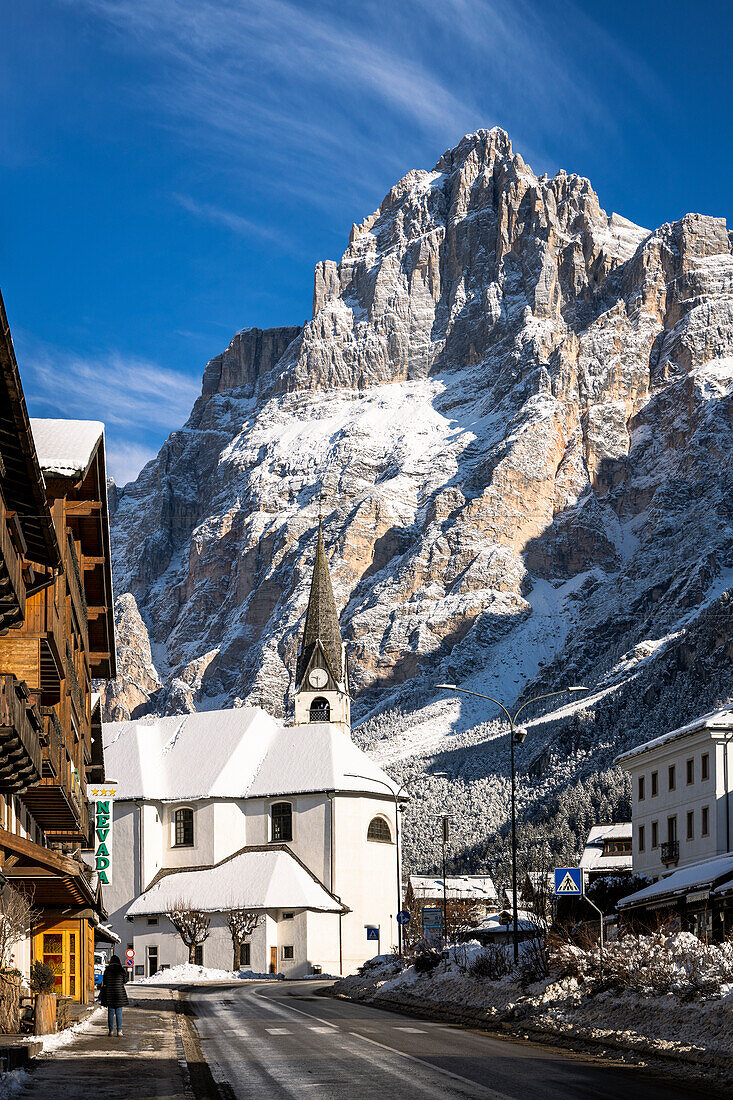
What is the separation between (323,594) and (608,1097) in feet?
356

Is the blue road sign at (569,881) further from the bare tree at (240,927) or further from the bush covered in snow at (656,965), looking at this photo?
the bare tree at (240,927)

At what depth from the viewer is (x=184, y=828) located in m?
88.4

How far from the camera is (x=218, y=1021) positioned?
116 ft

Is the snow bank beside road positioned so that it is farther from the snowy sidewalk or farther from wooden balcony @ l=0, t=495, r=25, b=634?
wooden balcony @ l=0, t=495, r=25, b=634

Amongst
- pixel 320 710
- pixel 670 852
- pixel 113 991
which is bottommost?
pixel 670 852

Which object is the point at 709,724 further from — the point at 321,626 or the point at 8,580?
the point at 321,626

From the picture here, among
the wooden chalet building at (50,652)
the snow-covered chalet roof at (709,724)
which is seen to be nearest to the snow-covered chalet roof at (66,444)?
the wooden chalet building at (50,652)

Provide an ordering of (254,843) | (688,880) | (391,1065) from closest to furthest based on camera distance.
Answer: (391,1065), (688,880), (254,843)

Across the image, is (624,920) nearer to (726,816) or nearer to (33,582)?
(726,816)

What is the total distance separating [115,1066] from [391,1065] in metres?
4.45

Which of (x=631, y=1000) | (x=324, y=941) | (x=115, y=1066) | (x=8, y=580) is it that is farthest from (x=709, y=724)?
(x=8, y=580)

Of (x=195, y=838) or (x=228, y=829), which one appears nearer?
(x=228, y=829)

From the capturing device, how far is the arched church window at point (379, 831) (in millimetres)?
86500

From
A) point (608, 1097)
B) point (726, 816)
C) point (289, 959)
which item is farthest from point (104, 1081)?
point (289, 959)
